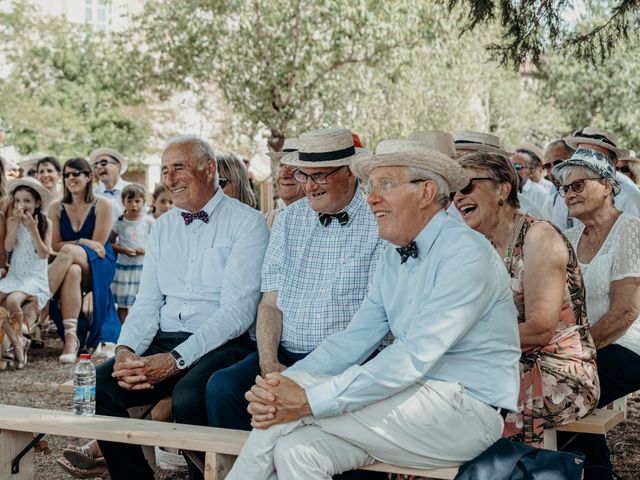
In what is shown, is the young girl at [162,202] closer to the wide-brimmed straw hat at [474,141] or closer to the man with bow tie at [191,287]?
the wide-brimmed straw hat at [474,141]

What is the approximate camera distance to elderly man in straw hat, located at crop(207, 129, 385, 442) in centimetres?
423

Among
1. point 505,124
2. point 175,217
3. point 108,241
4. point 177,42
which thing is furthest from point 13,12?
point 175,217

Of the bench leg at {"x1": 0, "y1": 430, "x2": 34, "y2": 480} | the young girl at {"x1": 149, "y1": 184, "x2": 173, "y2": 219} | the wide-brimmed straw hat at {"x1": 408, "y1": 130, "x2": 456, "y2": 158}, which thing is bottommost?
the bench leg at {"x1": 0, "y1": 430, "x2": 34, "y2": 480}

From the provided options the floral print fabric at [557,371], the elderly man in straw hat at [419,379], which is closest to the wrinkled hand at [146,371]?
the elderly man in straw hat at [419,379]

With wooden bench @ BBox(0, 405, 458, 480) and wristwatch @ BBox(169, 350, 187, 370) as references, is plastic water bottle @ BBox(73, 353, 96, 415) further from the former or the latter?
wristwatch @ BBox(169, 350, 187, 370)

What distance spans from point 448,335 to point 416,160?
26.9 inches

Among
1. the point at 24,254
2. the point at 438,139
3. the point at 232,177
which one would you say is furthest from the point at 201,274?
the point at 24,254

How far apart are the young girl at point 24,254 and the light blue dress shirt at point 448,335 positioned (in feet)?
18.3

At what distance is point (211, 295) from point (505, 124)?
30523mm

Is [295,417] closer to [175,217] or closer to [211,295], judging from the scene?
[211,295]

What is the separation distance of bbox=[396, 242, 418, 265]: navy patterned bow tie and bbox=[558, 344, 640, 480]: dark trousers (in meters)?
1.42

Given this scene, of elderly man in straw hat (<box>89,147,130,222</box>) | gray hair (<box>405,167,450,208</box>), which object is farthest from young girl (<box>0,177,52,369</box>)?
gray hair (<box>405,167,450,208</box>)

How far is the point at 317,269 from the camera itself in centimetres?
435

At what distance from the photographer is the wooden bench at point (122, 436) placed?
11.8ft
